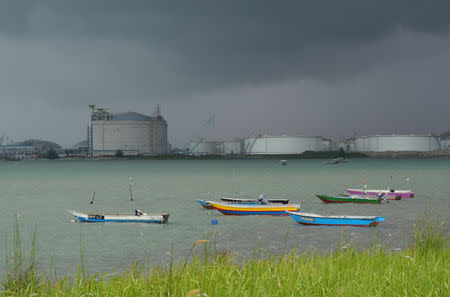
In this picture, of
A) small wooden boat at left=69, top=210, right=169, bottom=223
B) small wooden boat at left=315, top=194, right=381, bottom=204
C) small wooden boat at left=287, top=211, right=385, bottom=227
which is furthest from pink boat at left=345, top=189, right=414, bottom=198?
small wooden boat at left=69, top=210, right=169, bottom=223

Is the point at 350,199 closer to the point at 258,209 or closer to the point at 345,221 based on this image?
the point at 258,209

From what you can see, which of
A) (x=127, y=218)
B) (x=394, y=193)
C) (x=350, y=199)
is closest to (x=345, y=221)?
(x=350, y=199)

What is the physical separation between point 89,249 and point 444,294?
24337 millimetres

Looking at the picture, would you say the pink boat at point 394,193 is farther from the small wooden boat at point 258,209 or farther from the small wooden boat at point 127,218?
the small wooden boat at point 127,218

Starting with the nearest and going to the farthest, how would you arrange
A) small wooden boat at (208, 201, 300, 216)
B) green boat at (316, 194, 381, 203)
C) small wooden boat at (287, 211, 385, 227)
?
small wooden boat at (287, 211, 385, 227) → small wooden boat at (208, 201, 300, 216) → green boat at (316, 194, 381, 203)

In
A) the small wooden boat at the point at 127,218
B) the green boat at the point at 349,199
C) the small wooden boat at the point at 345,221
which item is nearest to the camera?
the small wooden boat at the point at 345,221

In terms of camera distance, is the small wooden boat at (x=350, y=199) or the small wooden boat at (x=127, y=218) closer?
the small wooden boat at (x=127, y=218)

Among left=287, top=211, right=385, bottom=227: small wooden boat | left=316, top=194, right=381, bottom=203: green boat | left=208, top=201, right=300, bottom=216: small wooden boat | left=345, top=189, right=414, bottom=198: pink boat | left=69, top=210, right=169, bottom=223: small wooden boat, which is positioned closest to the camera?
left=287, top=211, right=385, bottom=227: small wooden boat

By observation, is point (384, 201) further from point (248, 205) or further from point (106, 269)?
point (106, 269)

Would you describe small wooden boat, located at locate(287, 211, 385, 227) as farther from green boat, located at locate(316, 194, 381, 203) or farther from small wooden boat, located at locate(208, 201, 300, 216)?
green boat, located at locate(316, 194, 381, 203)

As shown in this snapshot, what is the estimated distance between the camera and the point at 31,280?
10805mm

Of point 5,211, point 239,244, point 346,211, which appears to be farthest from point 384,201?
point 5,211

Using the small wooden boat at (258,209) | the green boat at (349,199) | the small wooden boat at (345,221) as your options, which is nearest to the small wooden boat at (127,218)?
the small wooden boat at (258,209)

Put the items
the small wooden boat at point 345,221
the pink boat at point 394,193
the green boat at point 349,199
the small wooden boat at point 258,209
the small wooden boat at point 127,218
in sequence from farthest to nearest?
the pink boat at point 394,193, the green boat at point 349,199, the small wooden boat at point 258,209, the small wooden boat at point 127,218, the small wooden boat at point 345,221
